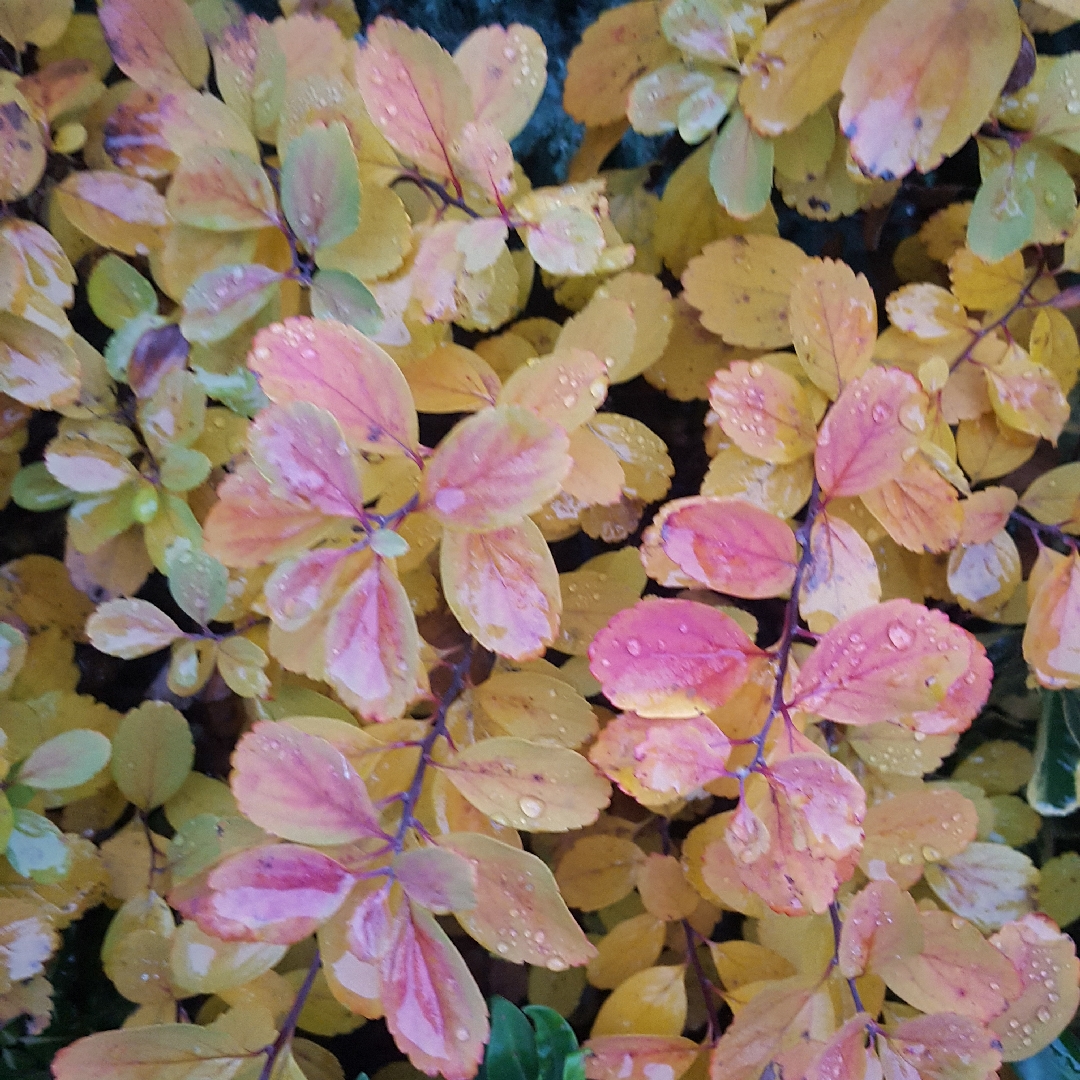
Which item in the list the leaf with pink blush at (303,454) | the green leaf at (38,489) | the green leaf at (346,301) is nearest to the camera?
the leaf with pink blush at (303,454)

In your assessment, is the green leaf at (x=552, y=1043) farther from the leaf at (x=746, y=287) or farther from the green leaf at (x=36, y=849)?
the leaf at (x=746, y=287)

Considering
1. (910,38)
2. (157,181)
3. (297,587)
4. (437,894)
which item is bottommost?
(437,894)

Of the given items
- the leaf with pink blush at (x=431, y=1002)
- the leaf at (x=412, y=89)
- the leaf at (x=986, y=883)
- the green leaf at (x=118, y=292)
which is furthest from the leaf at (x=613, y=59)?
the leaf at (x=986, y=883)

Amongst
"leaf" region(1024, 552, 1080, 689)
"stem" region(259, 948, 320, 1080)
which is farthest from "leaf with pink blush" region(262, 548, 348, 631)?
"leaf" region(1024, 552, 1080, 689)

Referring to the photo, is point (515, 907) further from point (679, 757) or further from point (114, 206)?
point (114, 206)

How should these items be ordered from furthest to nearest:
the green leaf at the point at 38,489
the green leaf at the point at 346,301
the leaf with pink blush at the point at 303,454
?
the green leaf at the point at 38,489 < the green leaf at the point at 346,301 < the leaf with pink blush at the point at 303,454

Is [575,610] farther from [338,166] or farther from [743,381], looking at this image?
[338,166]

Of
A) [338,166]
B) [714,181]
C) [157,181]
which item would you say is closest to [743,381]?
[714,181]

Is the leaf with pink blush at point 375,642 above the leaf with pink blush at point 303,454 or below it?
below

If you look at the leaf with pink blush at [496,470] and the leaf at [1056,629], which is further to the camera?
the leaf at [1056,629]
